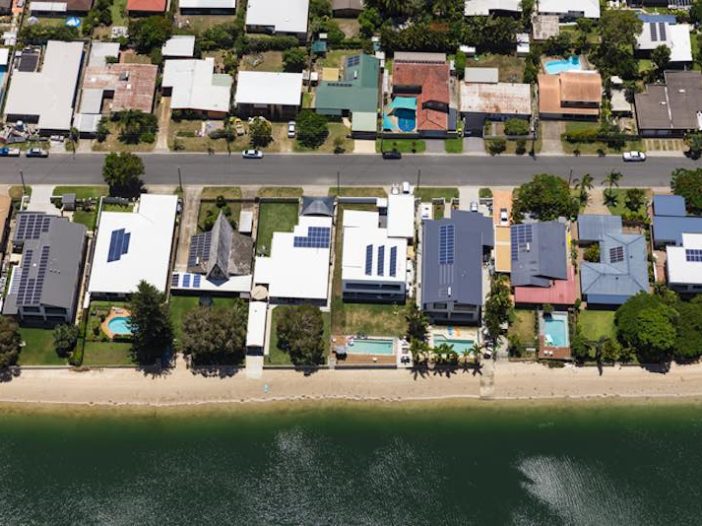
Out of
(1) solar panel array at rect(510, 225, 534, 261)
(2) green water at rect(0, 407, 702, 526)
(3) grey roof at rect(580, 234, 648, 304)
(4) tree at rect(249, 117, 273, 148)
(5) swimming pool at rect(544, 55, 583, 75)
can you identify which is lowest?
(2) green water at rect(0, 407, 702, 526)

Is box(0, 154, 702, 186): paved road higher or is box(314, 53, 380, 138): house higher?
box(314, 53, 380, 138): house

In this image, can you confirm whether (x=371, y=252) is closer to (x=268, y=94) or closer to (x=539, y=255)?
(x=539, y=255)

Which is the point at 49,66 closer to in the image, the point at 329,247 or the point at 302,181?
the point at 302,181

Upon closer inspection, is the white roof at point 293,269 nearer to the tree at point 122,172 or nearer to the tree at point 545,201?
the tree at point 122,172

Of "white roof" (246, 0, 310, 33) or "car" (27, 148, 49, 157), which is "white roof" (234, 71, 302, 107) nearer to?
"white roof" (246, 0, 310, 33)

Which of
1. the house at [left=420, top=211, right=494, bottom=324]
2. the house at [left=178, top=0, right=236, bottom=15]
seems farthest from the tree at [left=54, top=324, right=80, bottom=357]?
the house at [left=178, top=0, right=236, bottom=15]
